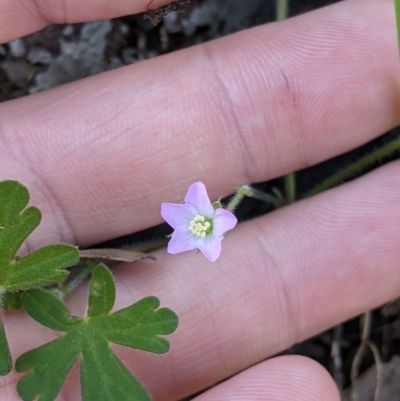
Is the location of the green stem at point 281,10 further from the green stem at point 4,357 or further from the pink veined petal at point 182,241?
the green stem at point 4,357

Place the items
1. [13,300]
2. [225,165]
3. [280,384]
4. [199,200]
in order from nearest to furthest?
[199,200]
[280,384]
[13,300]
[225,165]

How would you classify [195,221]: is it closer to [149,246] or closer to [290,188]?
[149,246]

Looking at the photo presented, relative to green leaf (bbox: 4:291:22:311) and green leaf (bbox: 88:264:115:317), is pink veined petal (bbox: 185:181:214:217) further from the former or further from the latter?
green leaf (bbox: 4:291:22:311)

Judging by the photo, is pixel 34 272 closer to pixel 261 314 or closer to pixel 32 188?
pixel 32 188

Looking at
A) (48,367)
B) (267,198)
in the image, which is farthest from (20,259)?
(267,198)

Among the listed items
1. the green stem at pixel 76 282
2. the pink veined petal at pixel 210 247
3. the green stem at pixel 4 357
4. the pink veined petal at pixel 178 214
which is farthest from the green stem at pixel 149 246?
the green stem at pixel 4 357

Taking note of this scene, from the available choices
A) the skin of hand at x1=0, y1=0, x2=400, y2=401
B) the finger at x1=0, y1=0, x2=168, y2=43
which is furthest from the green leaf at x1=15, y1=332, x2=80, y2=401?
the finger at x1=0, y1=0, x2=168, y2=43
